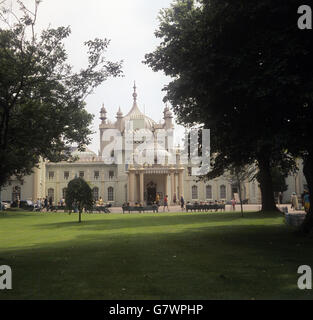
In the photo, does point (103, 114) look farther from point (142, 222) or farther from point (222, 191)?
point (142, 222)

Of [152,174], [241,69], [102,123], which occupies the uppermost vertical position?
[102,123]

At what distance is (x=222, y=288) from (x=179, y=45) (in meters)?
9.12

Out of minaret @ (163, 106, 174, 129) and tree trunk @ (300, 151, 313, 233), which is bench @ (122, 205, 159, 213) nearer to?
tree trunk @ (300, 151, 313, 233)

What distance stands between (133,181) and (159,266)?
4713cm

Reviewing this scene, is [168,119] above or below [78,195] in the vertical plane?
above

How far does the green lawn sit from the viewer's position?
260 inches

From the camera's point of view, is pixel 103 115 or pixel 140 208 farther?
pixel 103 115

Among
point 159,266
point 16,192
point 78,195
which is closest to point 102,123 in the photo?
point 16,192

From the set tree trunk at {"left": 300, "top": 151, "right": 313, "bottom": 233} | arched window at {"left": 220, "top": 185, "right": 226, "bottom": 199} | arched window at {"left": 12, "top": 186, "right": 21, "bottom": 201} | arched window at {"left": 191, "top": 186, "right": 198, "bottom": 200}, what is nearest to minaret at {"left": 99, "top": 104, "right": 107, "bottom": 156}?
arched window at {"left": 12, "top": 186, "right": 21, "bottom": 201}

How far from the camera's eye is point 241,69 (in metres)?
11.6

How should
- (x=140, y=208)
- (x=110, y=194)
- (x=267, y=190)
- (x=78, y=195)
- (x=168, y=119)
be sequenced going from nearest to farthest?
(x=78, y=195)
(x=267, y=190)
(x=140, y=208)
(x=110, y=194)
(x=168, y=119)

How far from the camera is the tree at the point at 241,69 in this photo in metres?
10.9

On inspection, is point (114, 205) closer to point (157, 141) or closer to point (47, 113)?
point (157, 141)

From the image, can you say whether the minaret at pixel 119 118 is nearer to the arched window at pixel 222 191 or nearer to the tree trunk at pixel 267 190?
the arched window at pixel 222 191
